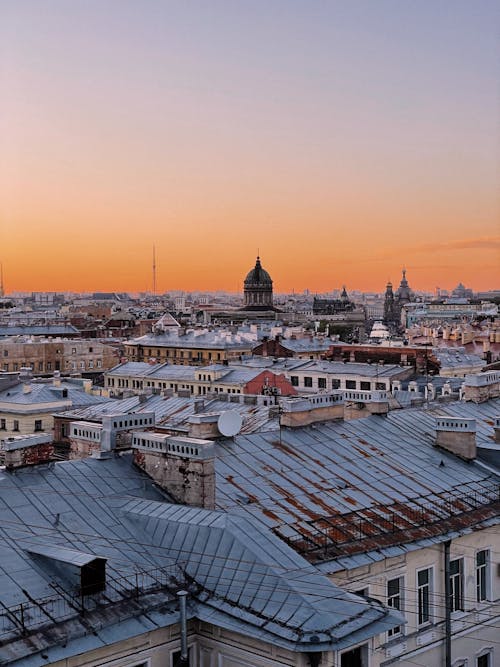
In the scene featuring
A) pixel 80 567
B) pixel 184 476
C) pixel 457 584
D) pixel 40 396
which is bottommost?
pixel 40 396

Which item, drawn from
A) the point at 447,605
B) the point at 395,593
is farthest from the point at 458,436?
the point at 395,593

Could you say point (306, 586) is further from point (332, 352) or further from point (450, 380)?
point (332, 352)

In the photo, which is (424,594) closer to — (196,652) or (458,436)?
(196,652)

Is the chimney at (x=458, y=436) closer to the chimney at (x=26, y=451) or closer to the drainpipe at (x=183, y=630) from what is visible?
the chimney at (x=26, y=451)

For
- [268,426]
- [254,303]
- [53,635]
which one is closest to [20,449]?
[53,635]

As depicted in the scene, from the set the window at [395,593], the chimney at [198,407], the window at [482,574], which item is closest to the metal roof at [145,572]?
the window at [395,593]

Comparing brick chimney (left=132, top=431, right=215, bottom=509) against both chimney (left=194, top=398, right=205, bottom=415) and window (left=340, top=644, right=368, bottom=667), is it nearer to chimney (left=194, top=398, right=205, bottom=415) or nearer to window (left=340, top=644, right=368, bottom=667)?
window (left=340, top=644, right=368, bottom=667)

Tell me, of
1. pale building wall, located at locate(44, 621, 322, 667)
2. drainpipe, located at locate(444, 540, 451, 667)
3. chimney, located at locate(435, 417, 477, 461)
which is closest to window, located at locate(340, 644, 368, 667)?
pale building wall, located at locate(44, 621, 322, 667)
